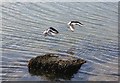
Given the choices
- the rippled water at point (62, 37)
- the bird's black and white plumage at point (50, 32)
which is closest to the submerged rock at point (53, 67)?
the rippled water at point (62, 37)

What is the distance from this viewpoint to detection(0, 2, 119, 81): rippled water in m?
16.0

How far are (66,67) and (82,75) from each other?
0.81 m

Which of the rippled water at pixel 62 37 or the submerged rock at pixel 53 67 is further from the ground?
the submerged rock at pixel 53 67

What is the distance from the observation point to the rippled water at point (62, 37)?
16.0 meters

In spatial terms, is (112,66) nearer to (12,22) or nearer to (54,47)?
(54,47)

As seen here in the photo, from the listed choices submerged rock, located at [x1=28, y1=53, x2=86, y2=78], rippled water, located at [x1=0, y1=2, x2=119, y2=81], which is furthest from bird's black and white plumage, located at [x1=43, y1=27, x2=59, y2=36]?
submerged rock, located at [x1=28, y1=53, x2=86, y2=78]

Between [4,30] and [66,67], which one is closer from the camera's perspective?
[66,67]

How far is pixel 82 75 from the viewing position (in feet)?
50.4

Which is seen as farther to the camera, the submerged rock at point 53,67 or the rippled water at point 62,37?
the rippled water at point 62,37

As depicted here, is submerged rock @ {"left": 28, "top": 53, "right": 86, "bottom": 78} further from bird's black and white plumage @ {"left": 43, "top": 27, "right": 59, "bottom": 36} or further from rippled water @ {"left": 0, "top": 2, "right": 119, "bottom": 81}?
bird's black and white plumage @ {"left": 43, "top": 27, "right": 59, "bottom": 36}

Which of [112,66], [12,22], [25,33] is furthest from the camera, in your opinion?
[12,22]

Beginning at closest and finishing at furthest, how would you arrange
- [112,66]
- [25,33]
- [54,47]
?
[112,66] < [54,47] < [25,33]

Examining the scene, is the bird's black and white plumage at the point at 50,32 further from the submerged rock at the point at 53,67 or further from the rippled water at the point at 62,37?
the submerged rock at the point at 53,67

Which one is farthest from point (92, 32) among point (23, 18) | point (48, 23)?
point (23, 18)
